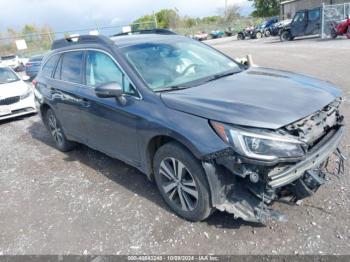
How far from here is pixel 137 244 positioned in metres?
3.02

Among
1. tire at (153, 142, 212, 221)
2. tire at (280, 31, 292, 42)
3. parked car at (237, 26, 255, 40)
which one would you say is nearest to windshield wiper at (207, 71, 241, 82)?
tire at (153, 142, 212, 221)

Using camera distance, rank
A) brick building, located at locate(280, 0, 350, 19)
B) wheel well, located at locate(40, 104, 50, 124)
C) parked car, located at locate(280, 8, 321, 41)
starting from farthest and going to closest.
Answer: brick building, located at locate(280, 0, 350, 19)
parked car, located at locate(280, 8, 321, 41)
wheel well, located at locate(40, 104, 50, 124)

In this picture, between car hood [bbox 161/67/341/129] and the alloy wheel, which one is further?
the alloy wheel

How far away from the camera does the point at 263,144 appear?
2.50m

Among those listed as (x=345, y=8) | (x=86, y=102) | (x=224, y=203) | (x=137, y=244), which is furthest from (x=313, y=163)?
(x=345, y=8)

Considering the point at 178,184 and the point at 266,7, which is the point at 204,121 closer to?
the point at 178,184

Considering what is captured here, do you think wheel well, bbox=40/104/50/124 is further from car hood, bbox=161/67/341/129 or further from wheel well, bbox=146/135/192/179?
car hood, bbox=161/67/341/129

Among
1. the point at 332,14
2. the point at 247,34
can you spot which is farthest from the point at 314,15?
the point at 247,34

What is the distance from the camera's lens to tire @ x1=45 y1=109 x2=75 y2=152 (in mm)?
5367

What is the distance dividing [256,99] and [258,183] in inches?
29.1

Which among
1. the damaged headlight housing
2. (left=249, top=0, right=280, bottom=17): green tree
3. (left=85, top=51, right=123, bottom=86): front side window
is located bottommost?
the damaged headlight housing

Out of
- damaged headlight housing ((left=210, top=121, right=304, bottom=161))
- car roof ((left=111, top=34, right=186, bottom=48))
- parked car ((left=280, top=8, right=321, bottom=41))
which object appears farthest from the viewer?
parked car ((left=280, top=8, right=321, bottom=41))

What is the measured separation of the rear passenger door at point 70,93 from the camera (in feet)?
14.2

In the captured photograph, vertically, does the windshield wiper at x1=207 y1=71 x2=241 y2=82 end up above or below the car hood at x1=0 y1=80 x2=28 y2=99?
above
